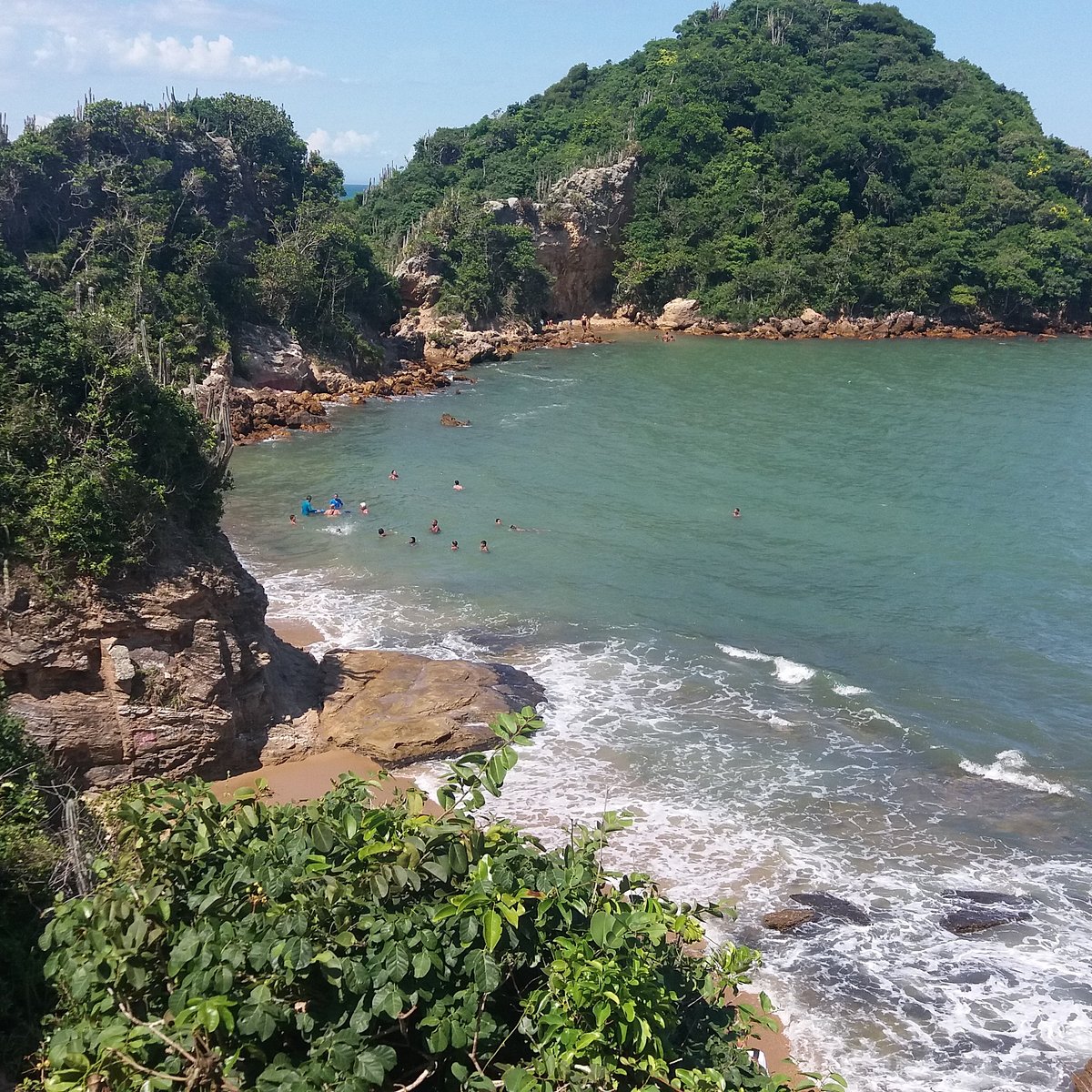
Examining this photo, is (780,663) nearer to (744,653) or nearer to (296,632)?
(744,653)

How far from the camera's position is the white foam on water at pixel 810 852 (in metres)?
12.4

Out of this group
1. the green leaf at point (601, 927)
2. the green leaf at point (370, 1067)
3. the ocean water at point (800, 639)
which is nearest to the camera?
the green leaf at point (370, 1067)

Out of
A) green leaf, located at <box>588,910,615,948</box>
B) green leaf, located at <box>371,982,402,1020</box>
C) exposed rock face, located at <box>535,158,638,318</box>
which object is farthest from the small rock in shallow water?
exposed rock face, located at <box>535,158,638,318</box>

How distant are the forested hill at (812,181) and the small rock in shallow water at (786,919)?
54791mm

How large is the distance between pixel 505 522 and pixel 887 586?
11.9 meters

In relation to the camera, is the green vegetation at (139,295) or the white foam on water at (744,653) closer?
the green vegetation at (139,295)

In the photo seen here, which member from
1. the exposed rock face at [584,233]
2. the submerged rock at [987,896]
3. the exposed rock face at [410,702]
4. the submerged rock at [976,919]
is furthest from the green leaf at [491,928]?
the exposed rock face at [584,233]

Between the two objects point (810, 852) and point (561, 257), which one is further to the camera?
point (561, 257)

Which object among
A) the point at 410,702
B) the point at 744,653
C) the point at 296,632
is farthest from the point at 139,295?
the point at 744,653

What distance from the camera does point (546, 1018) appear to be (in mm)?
5723

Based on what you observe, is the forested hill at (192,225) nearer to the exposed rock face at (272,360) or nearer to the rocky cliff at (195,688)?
the exposed rock face at (272,360)

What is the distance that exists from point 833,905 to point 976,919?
81.9 inches

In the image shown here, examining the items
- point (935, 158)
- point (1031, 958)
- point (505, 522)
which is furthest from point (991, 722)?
point (935, 158)

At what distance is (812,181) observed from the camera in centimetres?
7219
